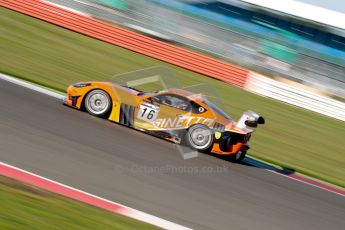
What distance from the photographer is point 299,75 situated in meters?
21.3

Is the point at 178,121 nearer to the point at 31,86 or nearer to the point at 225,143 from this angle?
the point at 225,143

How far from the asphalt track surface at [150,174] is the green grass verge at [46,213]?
710 mm

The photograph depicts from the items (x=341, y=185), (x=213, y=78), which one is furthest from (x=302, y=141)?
(x=213, y=78)

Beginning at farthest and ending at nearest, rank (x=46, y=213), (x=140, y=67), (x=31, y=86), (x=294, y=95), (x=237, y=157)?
(x=294, y=95), (x=140, y=67), (x=31, y=86), (x=237, y=157), (x=46, y=213)

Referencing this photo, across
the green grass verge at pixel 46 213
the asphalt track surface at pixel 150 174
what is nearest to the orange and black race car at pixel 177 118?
the asphalt track surface at pixel 150 174

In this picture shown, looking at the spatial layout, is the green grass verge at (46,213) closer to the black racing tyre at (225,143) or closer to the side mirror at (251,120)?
the black racing tyre at (225,143)

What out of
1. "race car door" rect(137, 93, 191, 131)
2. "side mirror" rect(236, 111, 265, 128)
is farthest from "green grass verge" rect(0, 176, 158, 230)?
"side mirror" rect(236, 111, 265, 128)

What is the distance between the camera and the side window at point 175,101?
11.6m

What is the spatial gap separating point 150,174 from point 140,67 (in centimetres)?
997

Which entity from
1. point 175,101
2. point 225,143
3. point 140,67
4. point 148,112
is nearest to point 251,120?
point 225,143

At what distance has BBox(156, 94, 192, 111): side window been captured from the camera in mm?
11617

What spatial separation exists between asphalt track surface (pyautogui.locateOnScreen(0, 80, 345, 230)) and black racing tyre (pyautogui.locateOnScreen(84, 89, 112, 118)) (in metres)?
0.16

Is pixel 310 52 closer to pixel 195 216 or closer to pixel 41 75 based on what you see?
pixel 41 75

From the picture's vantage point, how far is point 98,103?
1183 cm
